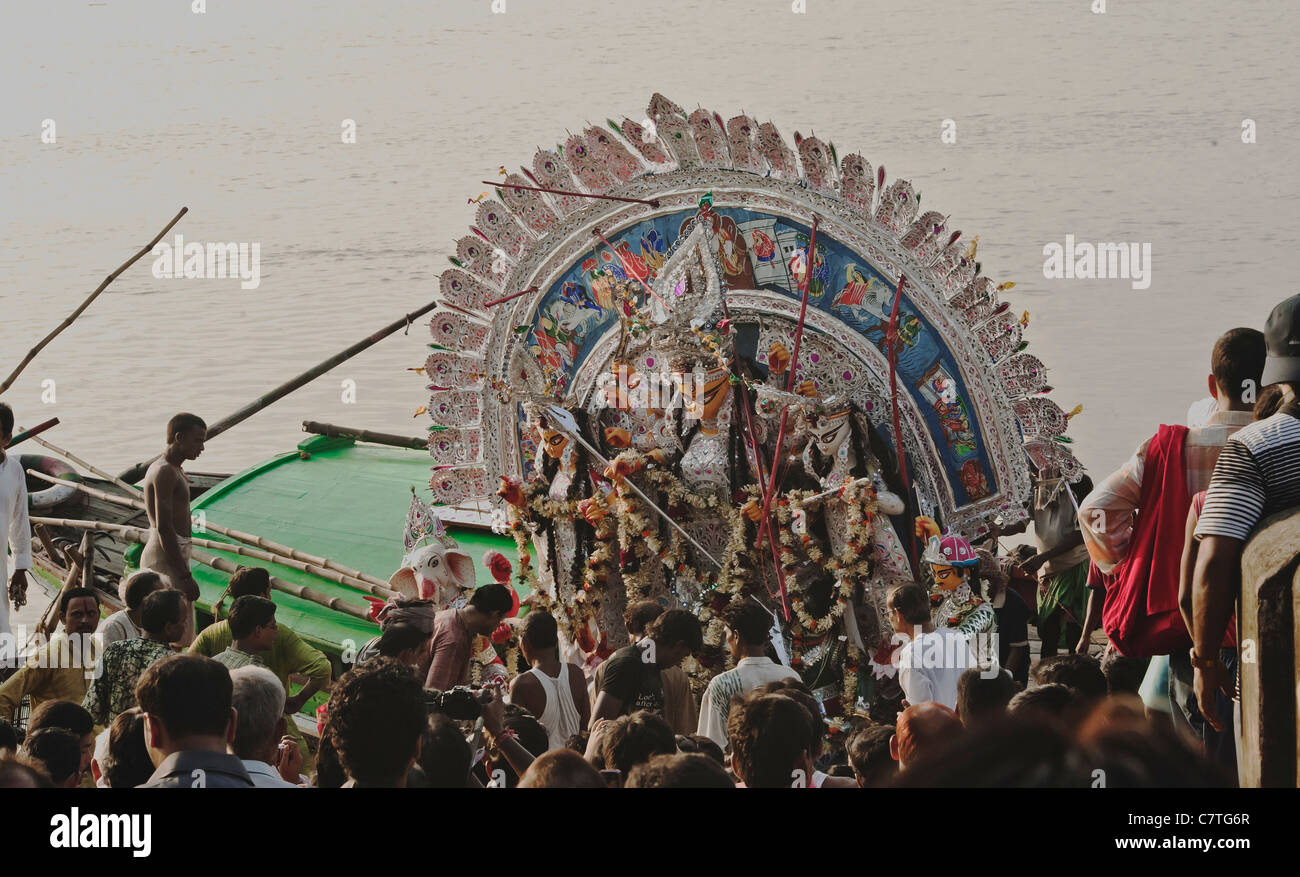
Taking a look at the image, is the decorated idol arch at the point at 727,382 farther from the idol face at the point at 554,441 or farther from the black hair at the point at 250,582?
the black hair at the point at 250,582

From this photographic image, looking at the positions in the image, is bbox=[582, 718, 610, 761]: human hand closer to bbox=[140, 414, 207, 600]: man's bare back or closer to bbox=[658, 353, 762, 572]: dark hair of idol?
bbox=[658, 353, 762, 572]: dark hair of idol

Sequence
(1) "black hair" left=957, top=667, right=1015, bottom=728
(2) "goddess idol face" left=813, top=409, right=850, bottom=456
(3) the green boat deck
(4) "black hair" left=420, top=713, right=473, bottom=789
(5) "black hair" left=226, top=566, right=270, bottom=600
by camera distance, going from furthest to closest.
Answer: (3) the green boat deck, (2) "goddess idol face" left=813, top=409, right=850, bottom=456, (5) "black hair" left=226, top=566, right=270, bottom=600, (1) "black hair" left=957, top=667, right=1015, bottom=728, (4) "black hair" left=420, top=713, right=473, bottom=789

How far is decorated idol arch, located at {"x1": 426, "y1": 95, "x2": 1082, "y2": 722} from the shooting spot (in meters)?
7.68

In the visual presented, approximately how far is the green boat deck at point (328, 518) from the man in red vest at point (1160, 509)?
16.0ft

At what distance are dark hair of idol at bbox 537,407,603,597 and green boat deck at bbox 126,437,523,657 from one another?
114 cm

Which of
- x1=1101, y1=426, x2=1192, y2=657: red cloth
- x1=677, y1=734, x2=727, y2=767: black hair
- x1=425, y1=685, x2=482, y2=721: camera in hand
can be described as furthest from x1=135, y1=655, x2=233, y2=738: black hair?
x1=1101, y1=426, x2=1192, y2=657: red cloth

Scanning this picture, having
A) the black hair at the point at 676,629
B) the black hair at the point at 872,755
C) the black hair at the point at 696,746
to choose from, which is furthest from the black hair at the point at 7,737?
the black hair at the point at 872,755

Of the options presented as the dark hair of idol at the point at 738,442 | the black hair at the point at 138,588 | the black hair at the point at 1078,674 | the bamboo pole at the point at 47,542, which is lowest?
the black hair at the point at 1078,674

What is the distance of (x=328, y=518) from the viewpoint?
1142cm

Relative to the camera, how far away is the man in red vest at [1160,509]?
5.18 metres
